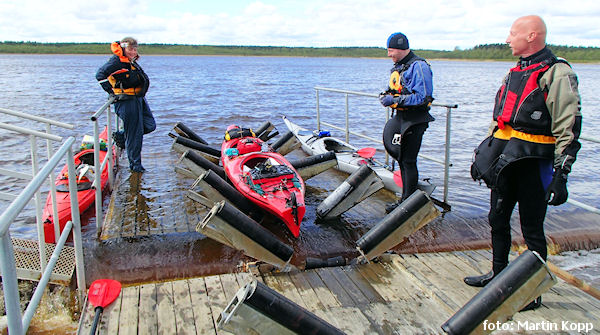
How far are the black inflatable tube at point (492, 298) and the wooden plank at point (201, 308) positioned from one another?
Answer: 5.02ft

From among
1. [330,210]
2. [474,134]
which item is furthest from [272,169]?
[474,134]

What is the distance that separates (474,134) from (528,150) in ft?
39.1

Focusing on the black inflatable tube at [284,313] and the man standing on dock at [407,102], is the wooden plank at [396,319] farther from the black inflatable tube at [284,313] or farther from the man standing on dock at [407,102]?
the man standing on dock at [407,102]

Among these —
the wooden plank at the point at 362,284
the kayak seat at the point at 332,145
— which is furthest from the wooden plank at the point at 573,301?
the kayak seat at the point at 332,145

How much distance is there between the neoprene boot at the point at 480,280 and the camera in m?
3.42

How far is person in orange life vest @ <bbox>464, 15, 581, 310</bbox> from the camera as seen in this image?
2670 mm

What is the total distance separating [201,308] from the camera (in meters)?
3.12

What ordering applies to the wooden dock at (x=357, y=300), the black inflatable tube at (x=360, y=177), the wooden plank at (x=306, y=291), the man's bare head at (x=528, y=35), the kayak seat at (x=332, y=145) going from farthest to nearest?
the kayak seat at (x=332, y=145), the black inflatable tube at (x=360, y=177), the wooden plank at (x=306, y=291), the wooden dock at (x=357, y=300), the man's bare head at (x=528, y=35)

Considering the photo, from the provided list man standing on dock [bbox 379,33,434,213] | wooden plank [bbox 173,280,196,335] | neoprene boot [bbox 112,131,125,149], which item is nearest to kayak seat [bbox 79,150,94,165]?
neoprene boot [bbox 112,131,125,149]

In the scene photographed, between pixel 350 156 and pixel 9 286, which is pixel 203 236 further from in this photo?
pixel 350 156

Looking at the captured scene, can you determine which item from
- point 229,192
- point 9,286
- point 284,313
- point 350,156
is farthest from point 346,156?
point 9,286

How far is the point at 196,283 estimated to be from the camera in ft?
11.3

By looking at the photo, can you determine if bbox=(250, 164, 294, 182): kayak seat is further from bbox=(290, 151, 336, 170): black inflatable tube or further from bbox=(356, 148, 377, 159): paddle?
bbox=(356, 148, 377, 159): paddle

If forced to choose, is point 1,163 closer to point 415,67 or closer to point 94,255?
point 94,255
